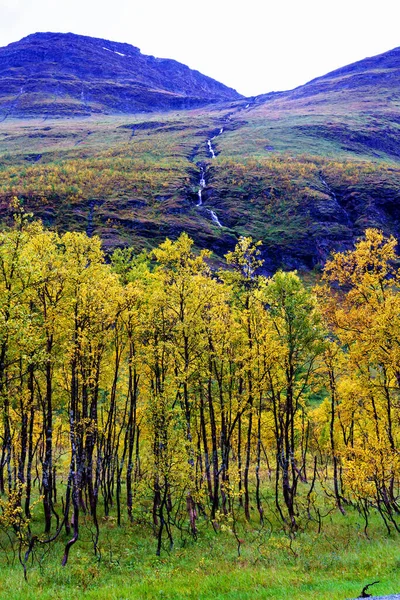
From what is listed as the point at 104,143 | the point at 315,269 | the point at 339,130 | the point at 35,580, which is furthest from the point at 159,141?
the point at 35,580

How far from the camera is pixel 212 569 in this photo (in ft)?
49.6

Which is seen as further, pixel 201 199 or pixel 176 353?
pixel 201 199

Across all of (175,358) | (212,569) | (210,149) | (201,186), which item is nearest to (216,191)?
(201,186)

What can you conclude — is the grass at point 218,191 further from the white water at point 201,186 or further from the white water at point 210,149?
the white water at point 210,149

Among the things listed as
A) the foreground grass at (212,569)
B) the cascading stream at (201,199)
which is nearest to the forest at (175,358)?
the foreground grass at (212,569)

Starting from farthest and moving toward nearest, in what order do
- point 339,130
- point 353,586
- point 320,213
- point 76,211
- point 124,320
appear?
1. point 339,130
2. point 320,213
3. point 76,211
4. point 124,320
5. point 353,586

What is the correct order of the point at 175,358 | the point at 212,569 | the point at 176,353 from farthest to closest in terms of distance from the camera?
the point at 176,353, the point at 175,358, the point at 212,569

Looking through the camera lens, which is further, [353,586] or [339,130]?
[339,130]

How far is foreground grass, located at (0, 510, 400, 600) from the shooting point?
12617mm

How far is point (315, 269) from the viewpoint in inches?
3735

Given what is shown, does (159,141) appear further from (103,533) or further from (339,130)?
(103,533)

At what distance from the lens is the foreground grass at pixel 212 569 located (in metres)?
12.6

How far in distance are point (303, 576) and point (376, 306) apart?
13017 millimetres

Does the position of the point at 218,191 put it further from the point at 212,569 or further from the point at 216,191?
the point at 212,569
